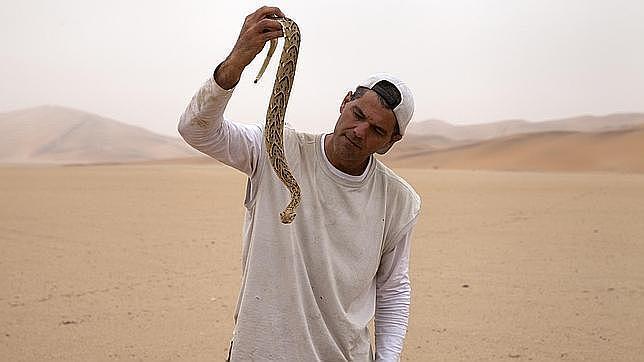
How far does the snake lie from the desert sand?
337cm

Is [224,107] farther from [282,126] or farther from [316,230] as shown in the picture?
[316,230]

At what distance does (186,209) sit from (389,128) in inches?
468

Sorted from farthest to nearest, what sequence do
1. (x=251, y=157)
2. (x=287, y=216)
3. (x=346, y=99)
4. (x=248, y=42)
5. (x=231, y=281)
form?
(x=231, y=281) < (x=346, y=99) < (x=251, y=157) < (x=287, y=216) < (x=248, y=42)

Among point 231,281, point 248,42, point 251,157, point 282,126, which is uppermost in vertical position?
point 248,42

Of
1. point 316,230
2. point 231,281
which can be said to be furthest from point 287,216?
point 231,281

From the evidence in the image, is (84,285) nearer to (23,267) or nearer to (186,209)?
(23,267)

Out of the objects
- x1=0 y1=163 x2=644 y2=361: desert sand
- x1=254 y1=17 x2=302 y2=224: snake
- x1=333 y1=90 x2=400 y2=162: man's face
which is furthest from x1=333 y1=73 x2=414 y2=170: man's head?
x1=0 y1=163 x2=644 y2=361: desert sand

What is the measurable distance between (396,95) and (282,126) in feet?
1.26

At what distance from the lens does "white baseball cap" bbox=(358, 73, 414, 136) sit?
230cm

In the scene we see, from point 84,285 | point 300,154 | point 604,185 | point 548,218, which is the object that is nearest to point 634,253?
point 548,218

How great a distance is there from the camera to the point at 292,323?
7.63 feet

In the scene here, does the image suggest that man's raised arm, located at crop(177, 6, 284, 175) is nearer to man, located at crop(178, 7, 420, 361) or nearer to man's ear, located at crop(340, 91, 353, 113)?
man, located at crop(178, 7, 420, 361)

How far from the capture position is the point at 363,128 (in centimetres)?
229

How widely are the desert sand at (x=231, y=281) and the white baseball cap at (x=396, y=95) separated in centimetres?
330
